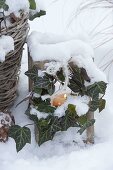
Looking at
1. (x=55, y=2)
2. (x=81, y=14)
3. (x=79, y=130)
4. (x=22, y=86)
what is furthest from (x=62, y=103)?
(x=55, y=2)

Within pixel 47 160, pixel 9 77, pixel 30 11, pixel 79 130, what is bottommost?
pixel 47 160

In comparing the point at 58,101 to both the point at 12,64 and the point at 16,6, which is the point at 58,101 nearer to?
the point at 12,64

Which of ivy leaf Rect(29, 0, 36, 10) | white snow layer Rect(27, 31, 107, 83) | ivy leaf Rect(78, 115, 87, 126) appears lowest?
ivy leaf Rect(78, 115, 87, 126)

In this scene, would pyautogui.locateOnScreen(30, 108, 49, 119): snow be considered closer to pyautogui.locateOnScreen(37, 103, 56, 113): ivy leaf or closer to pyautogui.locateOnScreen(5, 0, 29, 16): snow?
pyautogui.locateOnScreen(37, 103, 56, 113): ivy leaf

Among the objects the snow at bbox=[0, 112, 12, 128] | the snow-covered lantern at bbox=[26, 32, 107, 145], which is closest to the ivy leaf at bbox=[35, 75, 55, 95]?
the snow-covered lantern at bbox=[26, 32, 107, 145]

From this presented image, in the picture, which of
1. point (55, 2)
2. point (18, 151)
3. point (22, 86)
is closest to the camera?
point (18, 151)

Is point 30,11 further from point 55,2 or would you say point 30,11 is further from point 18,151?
point 55,2

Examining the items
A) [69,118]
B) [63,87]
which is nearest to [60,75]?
[63,87]

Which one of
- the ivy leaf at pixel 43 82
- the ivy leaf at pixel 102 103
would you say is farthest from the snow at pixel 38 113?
the ivy leaf at pixel 102 103
